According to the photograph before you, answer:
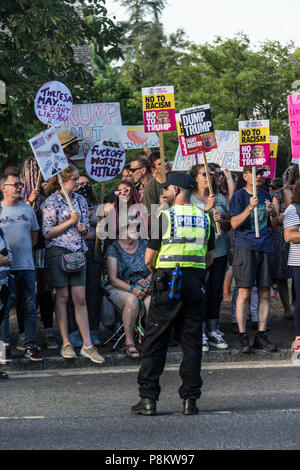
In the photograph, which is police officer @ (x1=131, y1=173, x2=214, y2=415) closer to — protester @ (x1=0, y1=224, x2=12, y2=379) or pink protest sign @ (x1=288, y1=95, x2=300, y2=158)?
protester @ (x1=0, y1=224, x2=12, y2=379)

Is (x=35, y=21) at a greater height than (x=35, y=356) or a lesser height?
greater

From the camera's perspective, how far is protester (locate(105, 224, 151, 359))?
9.43 metres

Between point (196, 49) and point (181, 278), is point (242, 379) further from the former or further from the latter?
point (196, 49)

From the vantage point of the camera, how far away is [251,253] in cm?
962

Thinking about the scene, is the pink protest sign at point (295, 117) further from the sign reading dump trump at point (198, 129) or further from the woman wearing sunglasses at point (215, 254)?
the woman wearing sunglasses at point (215, 254)

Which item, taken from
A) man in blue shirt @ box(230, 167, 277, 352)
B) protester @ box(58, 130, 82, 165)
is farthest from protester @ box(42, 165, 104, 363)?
man in blue shirt @ box(230, 167, 277, 352)

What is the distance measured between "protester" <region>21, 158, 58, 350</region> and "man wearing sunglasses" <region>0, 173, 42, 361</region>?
0.32m

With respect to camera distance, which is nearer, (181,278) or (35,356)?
(181,278)

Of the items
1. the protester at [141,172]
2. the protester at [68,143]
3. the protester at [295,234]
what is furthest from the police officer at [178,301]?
the protester at [141,172]

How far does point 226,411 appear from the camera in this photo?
681cm

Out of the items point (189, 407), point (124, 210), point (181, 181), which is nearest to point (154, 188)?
point (124, 210)

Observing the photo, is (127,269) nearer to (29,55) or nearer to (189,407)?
(189,407)

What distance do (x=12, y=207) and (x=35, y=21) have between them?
4.08 m
